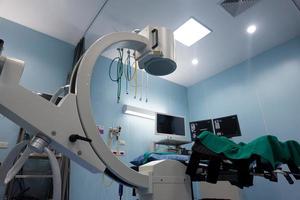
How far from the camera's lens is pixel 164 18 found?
270 cm

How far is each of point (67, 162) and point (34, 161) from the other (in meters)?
0.40

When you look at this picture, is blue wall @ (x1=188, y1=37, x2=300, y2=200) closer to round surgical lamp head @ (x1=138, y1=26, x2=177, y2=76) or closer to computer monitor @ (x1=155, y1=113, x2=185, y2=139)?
computer monitor @ (x1=155, y1=113, x2=185, y2=139)

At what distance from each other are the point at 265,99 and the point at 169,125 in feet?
4.95

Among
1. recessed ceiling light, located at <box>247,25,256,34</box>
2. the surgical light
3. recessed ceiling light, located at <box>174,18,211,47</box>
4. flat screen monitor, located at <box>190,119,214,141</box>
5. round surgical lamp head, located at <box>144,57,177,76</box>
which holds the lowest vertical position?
round surgical lamp head, located at <box>144,57,177,76</box>

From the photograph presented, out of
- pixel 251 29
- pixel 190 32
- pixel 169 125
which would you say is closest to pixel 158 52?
pixel 190 32

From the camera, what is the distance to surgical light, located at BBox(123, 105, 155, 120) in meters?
3.22

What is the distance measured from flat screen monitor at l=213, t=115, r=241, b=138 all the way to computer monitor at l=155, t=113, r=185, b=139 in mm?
567

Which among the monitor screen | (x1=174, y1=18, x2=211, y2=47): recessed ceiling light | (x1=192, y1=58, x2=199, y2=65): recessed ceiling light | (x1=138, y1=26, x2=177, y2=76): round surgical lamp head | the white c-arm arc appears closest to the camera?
the white c-arm arc

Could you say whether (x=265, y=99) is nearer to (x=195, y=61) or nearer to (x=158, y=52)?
(x=195, y=61)

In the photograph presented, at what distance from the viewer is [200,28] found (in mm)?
2904

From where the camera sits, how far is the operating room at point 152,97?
0.88 m

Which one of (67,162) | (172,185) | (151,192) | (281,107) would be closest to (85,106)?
(151,192)

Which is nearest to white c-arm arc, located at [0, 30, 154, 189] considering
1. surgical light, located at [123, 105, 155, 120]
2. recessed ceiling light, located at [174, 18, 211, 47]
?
recessed ceiling light, located at [174, 18, 211, 47]

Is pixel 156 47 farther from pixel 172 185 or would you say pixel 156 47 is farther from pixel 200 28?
pixel 200 28
